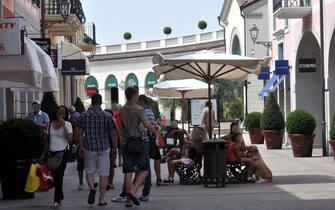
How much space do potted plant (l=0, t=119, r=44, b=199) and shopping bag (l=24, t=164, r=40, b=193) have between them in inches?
5.8

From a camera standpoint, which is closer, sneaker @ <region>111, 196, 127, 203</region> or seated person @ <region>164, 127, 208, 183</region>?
sneaker @ <region>111, 196, 127, 203</region>

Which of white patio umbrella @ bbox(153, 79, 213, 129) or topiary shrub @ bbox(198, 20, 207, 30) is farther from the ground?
topiary shrub @ bbox(198, 20, 207, 30)

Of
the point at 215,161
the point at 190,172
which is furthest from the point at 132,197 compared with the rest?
the point at 190,172

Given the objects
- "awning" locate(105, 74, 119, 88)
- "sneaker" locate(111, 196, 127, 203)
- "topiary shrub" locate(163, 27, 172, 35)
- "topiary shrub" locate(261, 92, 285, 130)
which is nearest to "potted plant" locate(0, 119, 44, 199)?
"sneaker" locate(111, 196, 127, 203)

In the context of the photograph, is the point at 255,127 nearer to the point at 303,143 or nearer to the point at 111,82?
the point at 303,143

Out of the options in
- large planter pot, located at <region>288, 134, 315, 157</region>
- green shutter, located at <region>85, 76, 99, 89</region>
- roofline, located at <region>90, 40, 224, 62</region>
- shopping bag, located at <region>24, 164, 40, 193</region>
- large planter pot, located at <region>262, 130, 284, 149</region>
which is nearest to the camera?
shopping bag, located at <region>24, 164, 40, 193</region>

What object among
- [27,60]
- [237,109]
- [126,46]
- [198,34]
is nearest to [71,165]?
[27,60]

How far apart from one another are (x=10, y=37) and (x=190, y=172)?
194 inches

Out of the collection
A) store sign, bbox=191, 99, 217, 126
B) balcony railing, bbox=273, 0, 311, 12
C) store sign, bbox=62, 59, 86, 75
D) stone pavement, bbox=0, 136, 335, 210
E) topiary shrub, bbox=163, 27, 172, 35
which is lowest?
stone pavement, bbox=0, 136, 335, 210

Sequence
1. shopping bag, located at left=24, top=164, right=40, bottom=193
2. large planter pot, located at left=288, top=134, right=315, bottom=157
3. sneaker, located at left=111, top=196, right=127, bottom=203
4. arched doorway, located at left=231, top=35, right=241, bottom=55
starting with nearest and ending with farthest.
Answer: sneaker, located at left=111, top=196, right=127, bottom=203 < shopping bag, located at left=24, top=164, right=40, bottom=193 < large planter pot, located at left=288, top=134, right=315, bottom=157 < arched doorway, located at left=231, top=35, right=241, bottom=55

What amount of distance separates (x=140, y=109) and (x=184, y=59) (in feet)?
12.5

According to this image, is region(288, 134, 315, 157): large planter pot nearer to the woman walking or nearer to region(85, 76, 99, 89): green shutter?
the woman walking

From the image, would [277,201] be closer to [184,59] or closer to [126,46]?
[184,59]

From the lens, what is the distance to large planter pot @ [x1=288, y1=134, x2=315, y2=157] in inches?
882
